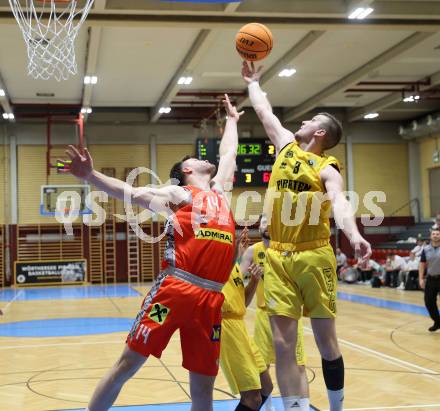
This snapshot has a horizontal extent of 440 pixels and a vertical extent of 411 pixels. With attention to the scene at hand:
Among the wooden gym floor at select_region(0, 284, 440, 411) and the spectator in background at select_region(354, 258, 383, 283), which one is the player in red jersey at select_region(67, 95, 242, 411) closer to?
the wooden gym floor at select_region(0, 284, 440, 411)

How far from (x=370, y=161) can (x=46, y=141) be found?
41.7 ft

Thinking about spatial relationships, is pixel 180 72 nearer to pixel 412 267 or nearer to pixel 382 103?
pixel 382 103

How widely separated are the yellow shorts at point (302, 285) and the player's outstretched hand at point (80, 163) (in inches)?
53.5

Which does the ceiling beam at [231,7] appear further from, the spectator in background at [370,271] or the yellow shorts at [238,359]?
the spectator in background at [370,271]

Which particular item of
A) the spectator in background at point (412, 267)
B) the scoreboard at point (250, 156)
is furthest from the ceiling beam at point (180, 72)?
the spectator in background at point (412, 267)

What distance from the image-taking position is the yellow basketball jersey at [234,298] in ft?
15.2

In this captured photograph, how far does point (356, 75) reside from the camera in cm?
1828

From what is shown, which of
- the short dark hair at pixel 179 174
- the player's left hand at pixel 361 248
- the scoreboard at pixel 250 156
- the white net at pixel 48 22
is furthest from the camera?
the scoreboard at pixel 250 156

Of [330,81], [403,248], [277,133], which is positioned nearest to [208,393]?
[277,133]

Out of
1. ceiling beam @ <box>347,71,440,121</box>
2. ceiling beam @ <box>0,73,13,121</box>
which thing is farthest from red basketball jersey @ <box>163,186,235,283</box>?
ceiling beam @ <box>347,71,440,121</box>

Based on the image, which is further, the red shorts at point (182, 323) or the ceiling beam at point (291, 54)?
the ceiling beam at point (291, 54)

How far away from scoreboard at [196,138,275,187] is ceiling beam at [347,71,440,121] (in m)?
4.15

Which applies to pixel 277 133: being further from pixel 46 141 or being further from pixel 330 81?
pixel 46 141

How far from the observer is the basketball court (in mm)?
7402
